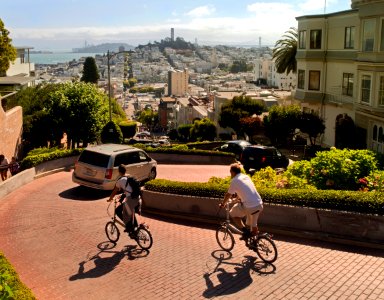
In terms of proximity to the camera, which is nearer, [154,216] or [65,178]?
[154,216]

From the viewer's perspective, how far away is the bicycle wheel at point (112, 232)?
37.0 feet

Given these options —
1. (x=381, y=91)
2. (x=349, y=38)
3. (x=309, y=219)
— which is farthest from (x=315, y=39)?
(x=309, y=219)

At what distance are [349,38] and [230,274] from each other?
27.4 meters

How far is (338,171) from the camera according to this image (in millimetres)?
14969

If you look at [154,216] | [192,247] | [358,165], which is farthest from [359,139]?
[192,247]

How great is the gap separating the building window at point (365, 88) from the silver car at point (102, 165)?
16119mm

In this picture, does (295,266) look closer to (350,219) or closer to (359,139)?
(350,219)

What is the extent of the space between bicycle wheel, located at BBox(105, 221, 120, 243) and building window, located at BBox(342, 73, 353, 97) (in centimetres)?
2539

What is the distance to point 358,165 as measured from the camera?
15.5 meters

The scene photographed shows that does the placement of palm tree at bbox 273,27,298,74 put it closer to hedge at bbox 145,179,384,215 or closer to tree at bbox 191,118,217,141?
tree at bbox 191,118,217,141

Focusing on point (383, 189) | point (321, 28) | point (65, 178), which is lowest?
point (65, 178)

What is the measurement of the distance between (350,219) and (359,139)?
2040cm

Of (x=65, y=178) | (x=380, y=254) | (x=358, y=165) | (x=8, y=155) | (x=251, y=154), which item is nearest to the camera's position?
(x=380, y=254)

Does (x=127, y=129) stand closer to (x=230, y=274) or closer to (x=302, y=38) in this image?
(x=302, y=38)
